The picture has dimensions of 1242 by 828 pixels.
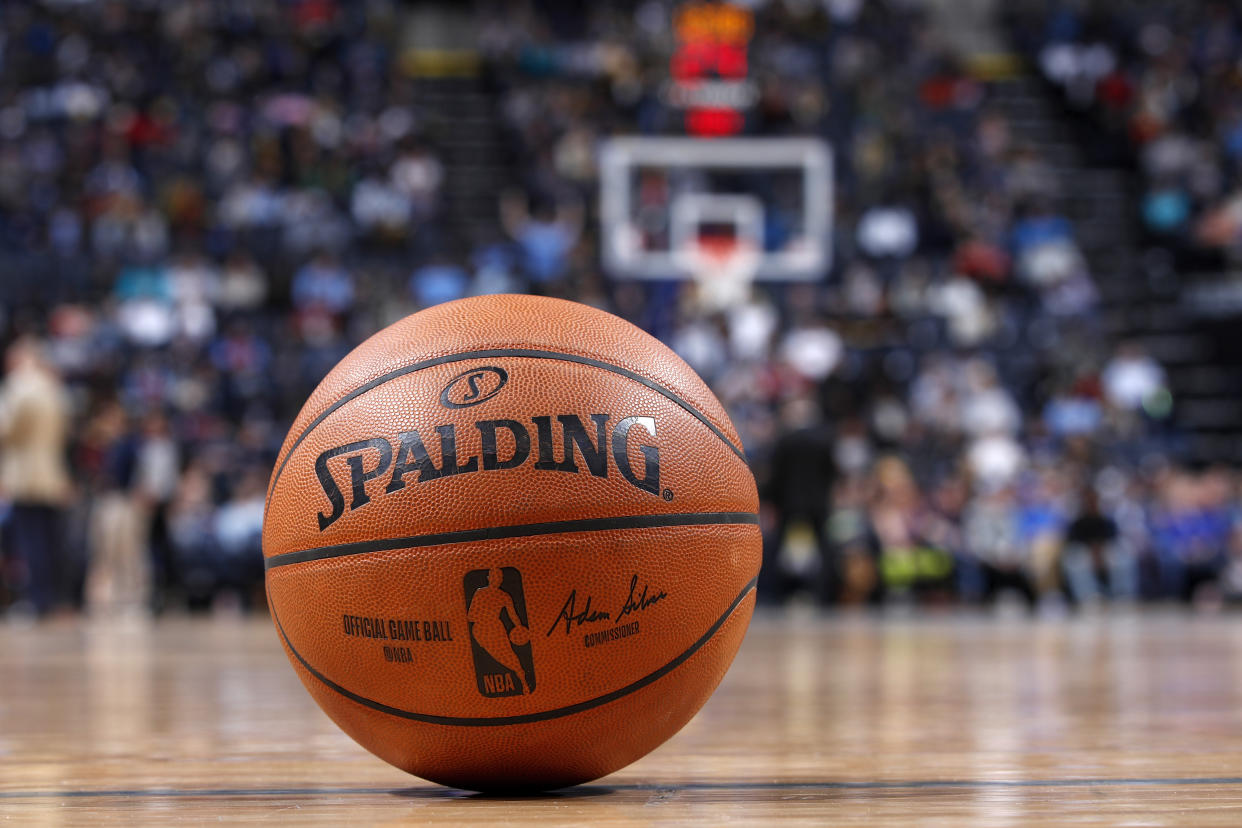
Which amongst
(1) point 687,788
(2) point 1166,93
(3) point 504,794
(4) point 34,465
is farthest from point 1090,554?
(3) point 504,794

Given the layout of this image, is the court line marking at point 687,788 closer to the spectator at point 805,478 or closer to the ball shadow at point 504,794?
the ball shadow at point 504,794

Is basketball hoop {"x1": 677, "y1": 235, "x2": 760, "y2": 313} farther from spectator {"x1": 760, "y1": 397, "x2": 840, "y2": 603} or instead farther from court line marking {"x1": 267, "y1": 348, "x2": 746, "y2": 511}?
court line marking {"x1": 267, "y1": 348, "x2": 746, "y2": 511}

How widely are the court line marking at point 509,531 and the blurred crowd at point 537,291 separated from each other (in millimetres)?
5915

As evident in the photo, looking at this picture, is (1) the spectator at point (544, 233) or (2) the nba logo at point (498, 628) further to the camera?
(1) the spectator at point (544, 233)

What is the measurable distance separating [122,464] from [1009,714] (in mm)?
7276

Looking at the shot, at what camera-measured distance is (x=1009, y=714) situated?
2896 millimetres

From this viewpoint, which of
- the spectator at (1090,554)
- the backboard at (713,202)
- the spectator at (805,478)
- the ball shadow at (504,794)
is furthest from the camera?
the backboard at (713,202)

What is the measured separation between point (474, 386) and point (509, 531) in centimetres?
19

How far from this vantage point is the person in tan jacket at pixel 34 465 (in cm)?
720

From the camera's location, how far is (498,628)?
5.60ft

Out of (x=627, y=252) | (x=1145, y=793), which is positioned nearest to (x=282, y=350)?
(x=627, y=252)

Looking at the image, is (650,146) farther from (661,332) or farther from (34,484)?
(34,484)

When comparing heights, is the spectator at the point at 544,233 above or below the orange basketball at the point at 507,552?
above

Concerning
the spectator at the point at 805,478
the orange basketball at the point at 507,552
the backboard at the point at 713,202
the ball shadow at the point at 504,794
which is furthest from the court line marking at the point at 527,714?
the backboard at the point at 713,202
